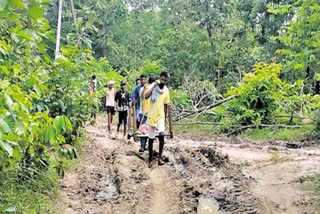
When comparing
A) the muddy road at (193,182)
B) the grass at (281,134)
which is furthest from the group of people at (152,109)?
the grass at (281,134)

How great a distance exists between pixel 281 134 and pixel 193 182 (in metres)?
6.66

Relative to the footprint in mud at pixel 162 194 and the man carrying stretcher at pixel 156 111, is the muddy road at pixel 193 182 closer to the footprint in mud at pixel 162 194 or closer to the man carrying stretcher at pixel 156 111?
the footprint in mud at pixel 162 194

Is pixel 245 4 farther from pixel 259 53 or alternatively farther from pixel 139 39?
pixel 139 39

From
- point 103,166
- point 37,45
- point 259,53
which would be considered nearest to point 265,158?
point 103,166

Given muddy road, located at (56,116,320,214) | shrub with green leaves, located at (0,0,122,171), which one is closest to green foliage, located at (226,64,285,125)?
muddy road, located at (56,116,320,214)

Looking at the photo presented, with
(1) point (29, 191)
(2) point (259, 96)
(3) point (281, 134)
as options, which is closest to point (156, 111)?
(1) point (29, 191)

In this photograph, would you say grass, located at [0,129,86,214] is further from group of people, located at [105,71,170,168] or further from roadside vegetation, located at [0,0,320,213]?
group of people, located at [105,71,170,168]

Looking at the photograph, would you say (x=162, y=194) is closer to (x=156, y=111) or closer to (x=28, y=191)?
(x=28, y=191)

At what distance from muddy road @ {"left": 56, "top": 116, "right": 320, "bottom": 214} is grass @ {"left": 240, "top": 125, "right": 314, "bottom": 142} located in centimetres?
295

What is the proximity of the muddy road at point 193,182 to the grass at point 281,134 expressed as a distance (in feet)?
9.66

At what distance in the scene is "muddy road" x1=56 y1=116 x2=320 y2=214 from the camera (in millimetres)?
6453

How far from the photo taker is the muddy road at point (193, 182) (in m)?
6.45

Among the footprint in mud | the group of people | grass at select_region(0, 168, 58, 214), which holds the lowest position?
the footprint in mud

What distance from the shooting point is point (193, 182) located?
7660 mm
